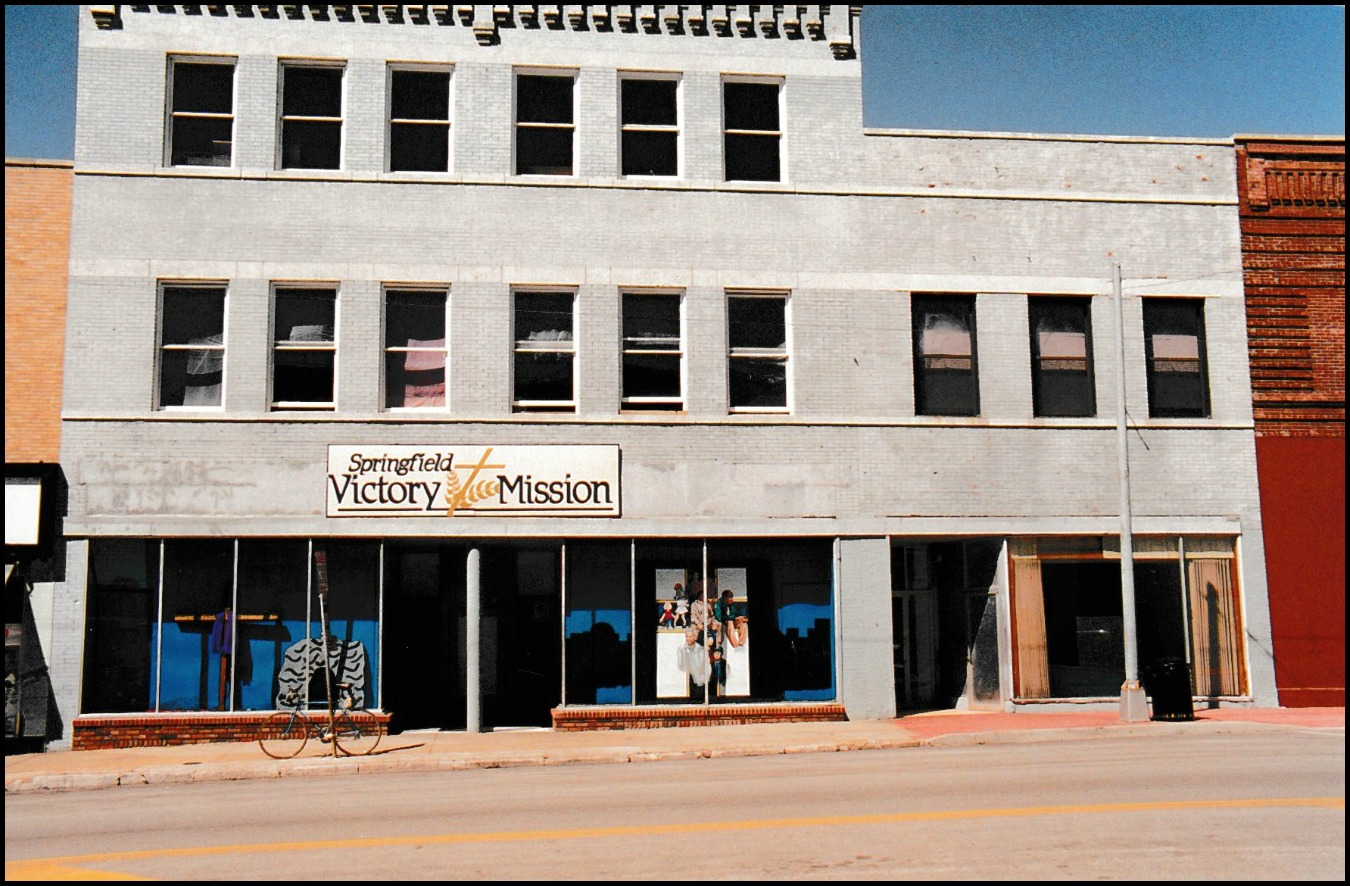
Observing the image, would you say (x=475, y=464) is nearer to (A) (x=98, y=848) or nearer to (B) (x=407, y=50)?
(B) (x=407, y=50)

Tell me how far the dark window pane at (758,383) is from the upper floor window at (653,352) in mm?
923

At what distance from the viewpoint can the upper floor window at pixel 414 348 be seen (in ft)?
64.7

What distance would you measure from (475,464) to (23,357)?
7479 millimetres

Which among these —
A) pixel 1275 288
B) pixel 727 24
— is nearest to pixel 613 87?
pixel 727 24

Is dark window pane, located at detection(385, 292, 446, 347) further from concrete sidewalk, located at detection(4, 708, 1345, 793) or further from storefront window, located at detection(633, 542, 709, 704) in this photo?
concrete sidewalk, located at detection(4, 708, 1345, 793)

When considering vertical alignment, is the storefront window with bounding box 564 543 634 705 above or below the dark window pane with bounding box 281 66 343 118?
below

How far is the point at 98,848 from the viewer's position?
1029 cm

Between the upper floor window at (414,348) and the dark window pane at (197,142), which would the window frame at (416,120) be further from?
the dark window pane at (197,142)

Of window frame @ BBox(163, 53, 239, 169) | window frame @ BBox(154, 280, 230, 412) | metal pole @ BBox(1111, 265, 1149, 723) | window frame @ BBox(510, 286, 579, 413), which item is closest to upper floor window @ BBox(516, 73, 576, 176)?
window frame @ BBox(510, 286, 579, 413)

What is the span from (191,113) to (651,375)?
8.48 meters

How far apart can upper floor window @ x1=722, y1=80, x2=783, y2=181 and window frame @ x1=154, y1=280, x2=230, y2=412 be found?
8510 mm

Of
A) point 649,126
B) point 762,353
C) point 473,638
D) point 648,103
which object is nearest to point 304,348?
point 473,638

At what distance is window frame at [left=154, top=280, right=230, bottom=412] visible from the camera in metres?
19.3

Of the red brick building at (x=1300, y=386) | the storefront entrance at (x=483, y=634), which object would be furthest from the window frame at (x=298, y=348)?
the red brick building at (x=1300, y=386)
